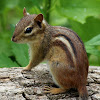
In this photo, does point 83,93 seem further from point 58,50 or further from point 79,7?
point 79,7

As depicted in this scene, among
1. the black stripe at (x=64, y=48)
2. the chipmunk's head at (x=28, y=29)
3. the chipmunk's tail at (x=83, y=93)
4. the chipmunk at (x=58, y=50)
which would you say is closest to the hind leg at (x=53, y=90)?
the chipmunk at (x=58, y=50)

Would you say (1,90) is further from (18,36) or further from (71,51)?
(71,51)

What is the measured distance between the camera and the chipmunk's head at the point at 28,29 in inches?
117

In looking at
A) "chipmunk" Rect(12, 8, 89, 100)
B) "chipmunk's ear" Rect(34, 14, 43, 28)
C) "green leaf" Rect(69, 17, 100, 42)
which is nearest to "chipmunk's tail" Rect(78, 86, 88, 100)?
"chipmunk" Rect(12, 8, 89, 100)

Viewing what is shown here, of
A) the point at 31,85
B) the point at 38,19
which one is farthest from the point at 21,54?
the point at 38,19

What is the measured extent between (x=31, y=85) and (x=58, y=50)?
0.59m

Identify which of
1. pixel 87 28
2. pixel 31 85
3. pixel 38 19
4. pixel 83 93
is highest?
pixel 38 19

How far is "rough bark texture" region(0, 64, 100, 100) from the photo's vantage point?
9.50 feet

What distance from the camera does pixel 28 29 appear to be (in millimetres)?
2996

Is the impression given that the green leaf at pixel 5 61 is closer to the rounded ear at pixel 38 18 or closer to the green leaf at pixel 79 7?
the rounded ear at pixel 38 18

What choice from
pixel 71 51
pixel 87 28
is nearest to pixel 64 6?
pixel 87 28

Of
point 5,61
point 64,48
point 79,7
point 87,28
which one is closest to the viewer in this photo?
point 64,48

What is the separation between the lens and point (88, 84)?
3271 mm

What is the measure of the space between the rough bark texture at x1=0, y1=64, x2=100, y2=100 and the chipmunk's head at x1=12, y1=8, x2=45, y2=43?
0.56 metres
